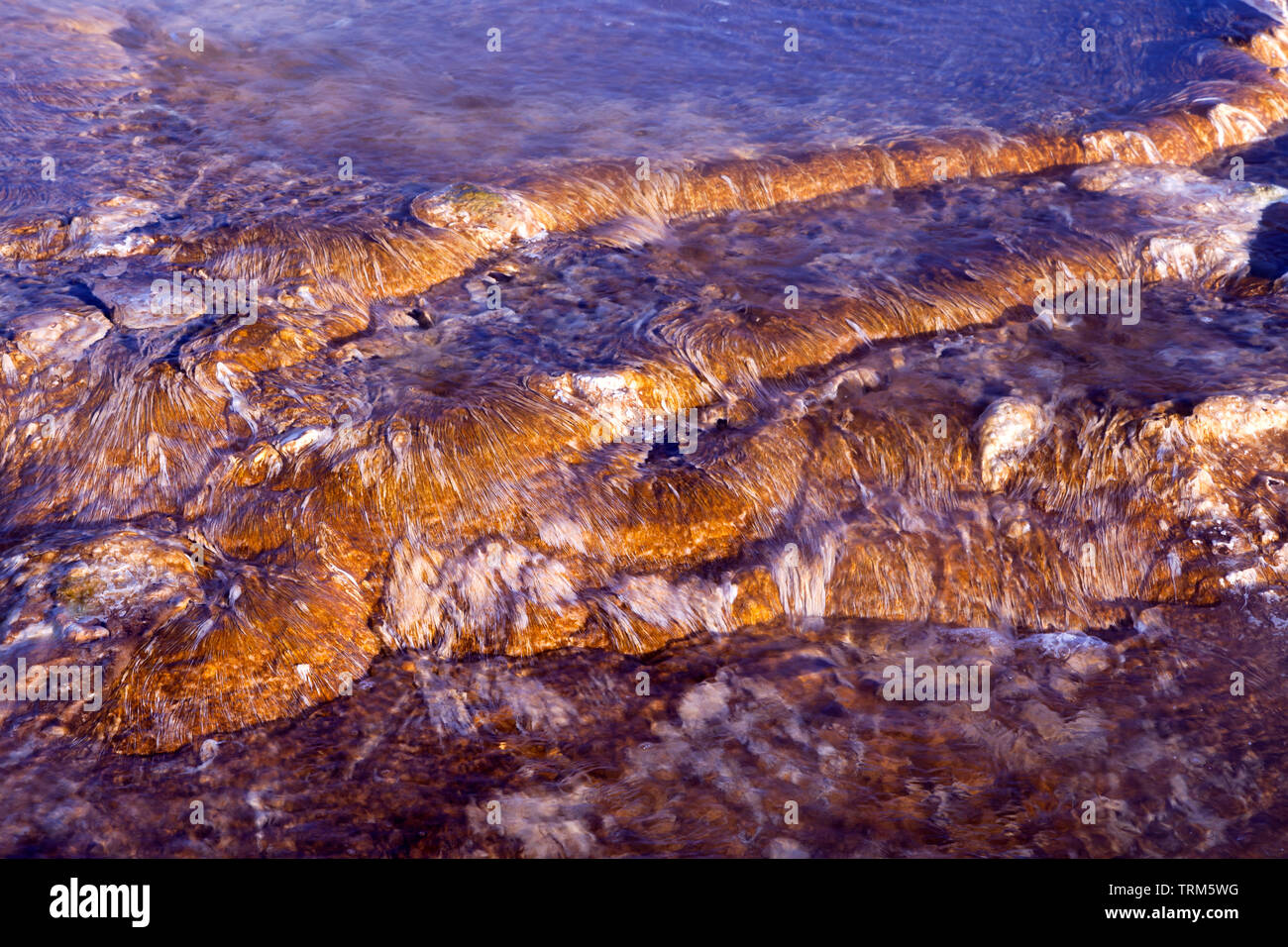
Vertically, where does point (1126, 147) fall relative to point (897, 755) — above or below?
above

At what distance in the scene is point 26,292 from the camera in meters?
8.41

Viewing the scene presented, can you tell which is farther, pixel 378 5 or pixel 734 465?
pixel 378 5

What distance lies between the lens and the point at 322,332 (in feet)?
26.7

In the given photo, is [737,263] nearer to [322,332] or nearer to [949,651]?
[322,332]

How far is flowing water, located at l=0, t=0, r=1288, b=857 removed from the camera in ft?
18.2

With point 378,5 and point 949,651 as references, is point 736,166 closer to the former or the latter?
point 949,651

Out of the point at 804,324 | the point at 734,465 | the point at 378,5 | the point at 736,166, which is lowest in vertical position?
the point at 734,465

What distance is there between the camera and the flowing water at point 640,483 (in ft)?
18.2

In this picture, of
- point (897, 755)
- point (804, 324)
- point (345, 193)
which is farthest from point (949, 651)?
point (345, 193)

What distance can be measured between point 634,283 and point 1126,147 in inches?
264

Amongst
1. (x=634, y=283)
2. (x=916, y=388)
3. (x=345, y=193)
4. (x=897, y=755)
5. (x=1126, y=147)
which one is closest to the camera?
(x=897, y=755)

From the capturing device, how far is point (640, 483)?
23.3 ft

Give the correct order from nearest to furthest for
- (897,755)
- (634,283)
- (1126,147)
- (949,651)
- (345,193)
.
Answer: (897,755) → (949,651) → (634,283) → (345,193) → (1126,147)

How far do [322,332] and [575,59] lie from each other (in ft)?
24.9
